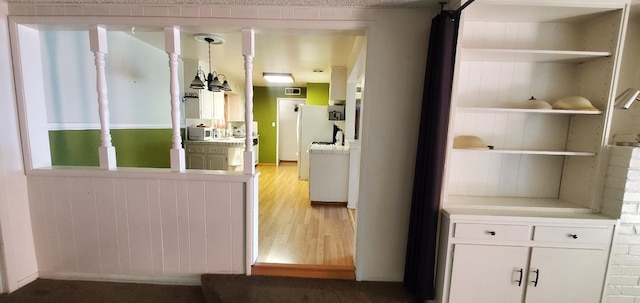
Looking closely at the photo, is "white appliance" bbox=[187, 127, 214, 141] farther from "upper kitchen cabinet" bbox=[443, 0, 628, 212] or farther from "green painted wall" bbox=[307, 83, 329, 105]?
"upper kitchen cabinet" bbox=[443, 0, 628, 212]

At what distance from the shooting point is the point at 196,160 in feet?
14.4

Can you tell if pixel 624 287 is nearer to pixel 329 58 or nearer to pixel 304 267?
pixel 304 267

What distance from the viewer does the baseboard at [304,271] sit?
6.56 feet

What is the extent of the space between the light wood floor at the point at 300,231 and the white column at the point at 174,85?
108 centimetres

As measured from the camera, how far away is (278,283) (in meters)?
1.91

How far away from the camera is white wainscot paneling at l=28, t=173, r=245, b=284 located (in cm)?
191

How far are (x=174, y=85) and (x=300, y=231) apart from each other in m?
1.89

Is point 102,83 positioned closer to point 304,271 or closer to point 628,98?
point 304,271

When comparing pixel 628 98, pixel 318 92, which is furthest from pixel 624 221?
pixel 318 92

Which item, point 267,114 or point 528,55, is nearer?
point 528,55

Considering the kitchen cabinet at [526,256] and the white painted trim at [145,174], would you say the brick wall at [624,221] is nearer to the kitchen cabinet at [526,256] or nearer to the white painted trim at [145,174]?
the kitchen cabinet at [526,256]

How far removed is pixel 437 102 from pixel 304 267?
1616mm

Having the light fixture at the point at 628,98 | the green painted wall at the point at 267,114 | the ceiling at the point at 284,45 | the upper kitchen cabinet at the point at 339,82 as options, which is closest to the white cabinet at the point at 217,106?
the ceiling at the point at 284,45

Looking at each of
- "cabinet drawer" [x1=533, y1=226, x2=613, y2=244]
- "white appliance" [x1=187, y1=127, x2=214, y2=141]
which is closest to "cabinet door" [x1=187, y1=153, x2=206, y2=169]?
"white appliance" [x1=187, y1=127, x2=214, y2=141]
